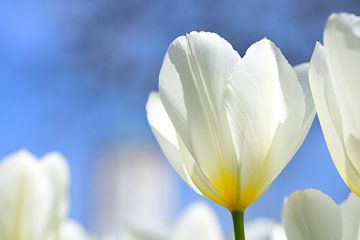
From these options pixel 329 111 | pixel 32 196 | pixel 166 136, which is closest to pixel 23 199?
pixel 32 196

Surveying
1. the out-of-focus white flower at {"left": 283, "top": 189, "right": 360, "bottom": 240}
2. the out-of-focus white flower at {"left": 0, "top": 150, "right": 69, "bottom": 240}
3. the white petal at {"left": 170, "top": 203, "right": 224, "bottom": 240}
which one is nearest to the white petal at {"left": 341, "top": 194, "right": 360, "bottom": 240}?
the out-of-focus white flower at {"left": 283, "top": 189, "right": 360, "bottom": 240}

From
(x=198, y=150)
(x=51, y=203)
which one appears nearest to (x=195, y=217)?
(x=51, y=203)

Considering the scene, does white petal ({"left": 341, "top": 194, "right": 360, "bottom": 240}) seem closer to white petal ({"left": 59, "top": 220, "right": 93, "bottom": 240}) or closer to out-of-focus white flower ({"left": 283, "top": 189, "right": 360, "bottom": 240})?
out-of-focus white flower ({"left": 283, "top": 189, "right": 360, "bottom": 240})

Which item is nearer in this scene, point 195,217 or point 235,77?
point 235,77

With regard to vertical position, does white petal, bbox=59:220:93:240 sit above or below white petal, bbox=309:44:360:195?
above

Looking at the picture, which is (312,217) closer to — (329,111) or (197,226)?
(329,111)

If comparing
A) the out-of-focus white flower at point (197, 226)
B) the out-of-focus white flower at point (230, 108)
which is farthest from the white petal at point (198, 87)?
the out-of-focus white flower at point (197, 226)

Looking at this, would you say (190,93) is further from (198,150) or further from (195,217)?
(195,217)
